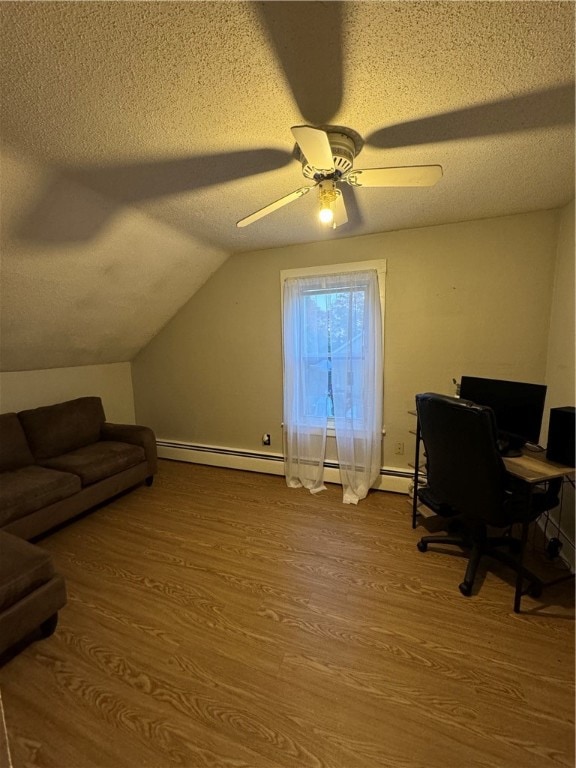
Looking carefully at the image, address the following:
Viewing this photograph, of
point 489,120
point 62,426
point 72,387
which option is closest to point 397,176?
point 489,120

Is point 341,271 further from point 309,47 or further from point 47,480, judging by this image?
point 47,480

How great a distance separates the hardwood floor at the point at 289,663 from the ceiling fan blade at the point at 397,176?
2156 mm

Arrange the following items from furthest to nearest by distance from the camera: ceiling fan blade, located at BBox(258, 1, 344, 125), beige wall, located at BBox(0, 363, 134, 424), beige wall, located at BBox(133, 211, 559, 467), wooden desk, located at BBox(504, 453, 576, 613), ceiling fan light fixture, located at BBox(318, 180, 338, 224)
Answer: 1. beige wall, located at BBox(0, 363, 134, 424)
2. beige wall, located at BBox(133, 211, 559, 467)
3. wooden desk, located at BBox(504, 453, 576, 613)
4. ceiling fan light fixture, located at BBox(318, 180, 338, 224)
5. ceiling fan blade, located at BBox(258, 1, 344, 125)

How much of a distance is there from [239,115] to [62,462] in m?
2.82

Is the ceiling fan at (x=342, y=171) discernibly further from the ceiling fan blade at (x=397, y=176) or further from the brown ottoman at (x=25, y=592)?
the brown ottoman at (x=25, y=592)

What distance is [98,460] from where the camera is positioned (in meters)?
2.68

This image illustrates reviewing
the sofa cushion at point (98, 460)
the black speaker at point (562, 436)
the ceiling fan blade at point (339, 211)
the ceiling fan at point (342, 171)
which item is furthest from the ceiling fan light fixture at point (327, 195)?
the sofa cushion at point (98, 460)

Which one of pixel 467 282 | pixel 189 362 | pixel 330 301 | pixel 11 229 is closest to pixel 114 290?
pixel 11 229

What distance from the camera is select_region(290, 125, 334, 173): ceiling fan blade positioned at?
1.07 metres

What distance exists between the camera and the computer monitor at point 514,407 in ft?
6.05

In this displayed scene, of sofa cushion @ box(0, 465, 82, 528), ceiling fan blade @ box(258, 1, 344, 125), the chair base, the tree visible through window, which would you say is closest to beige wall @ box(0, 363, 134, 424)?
sofa cushion @ box(0, 465, 82, 528)

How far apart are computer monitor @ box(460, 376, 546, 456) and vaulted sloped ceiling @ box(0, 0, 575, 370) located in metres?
1.24

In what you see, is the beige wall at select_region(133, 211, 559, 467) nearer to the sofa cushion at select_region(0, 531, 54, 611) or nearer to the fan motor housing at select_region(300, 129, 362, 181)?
the fan motor housing at select_region(300, 129, 362, 181)

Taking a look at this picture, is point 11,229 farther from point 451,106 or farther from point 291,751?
point 291,751
